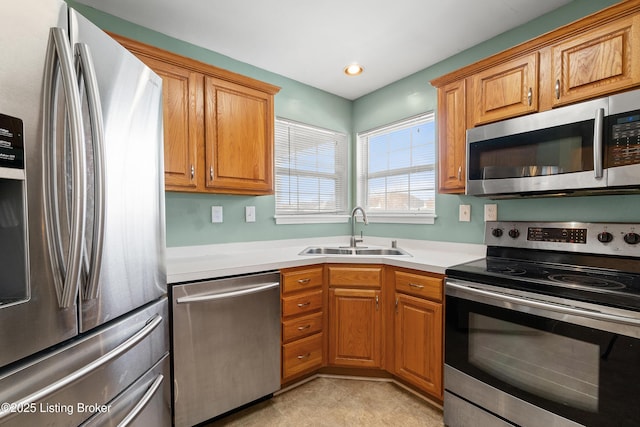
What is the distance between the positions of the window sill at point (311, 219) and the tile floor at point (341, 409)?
1331 mm

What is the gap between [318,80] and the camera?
2760 millimetres

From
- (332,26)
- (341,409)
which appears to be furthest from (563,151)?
(341,409)

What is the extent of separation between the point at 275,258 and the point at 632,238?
1.96 metres

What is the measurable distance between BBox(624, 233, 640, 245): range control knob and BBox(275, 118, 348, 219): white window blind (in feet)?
6.98

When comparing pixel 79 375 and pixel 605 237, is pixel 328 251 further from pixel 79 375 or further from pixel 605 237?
pixel 79 375

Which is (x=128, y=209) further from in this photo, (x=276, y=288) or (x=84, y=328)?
(x=276, y=288)

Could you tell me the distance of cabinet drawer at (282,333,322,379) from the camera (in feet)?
6.39

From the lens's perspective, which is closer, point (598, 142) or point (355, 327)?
point (598, 142)

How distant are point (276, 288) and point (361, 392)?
95 cm

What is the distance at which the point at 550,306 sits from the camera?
1265 mm

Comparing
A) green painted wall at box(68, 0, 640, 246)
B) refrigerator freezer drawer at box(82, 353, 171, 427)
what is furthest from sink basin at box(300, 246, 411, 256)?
refrigerator freezer drawer at box(82, 353, 171, 427)

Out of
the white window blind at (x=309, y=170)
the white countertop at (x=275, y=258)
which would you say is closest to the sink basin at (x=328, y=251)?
the white countertop at (x=275, y=258)

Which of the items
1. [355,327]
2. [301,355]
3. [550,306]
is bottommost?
[301,355]

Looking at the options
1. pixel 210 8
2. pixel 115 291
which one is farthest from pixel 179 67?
pixel 115 291
